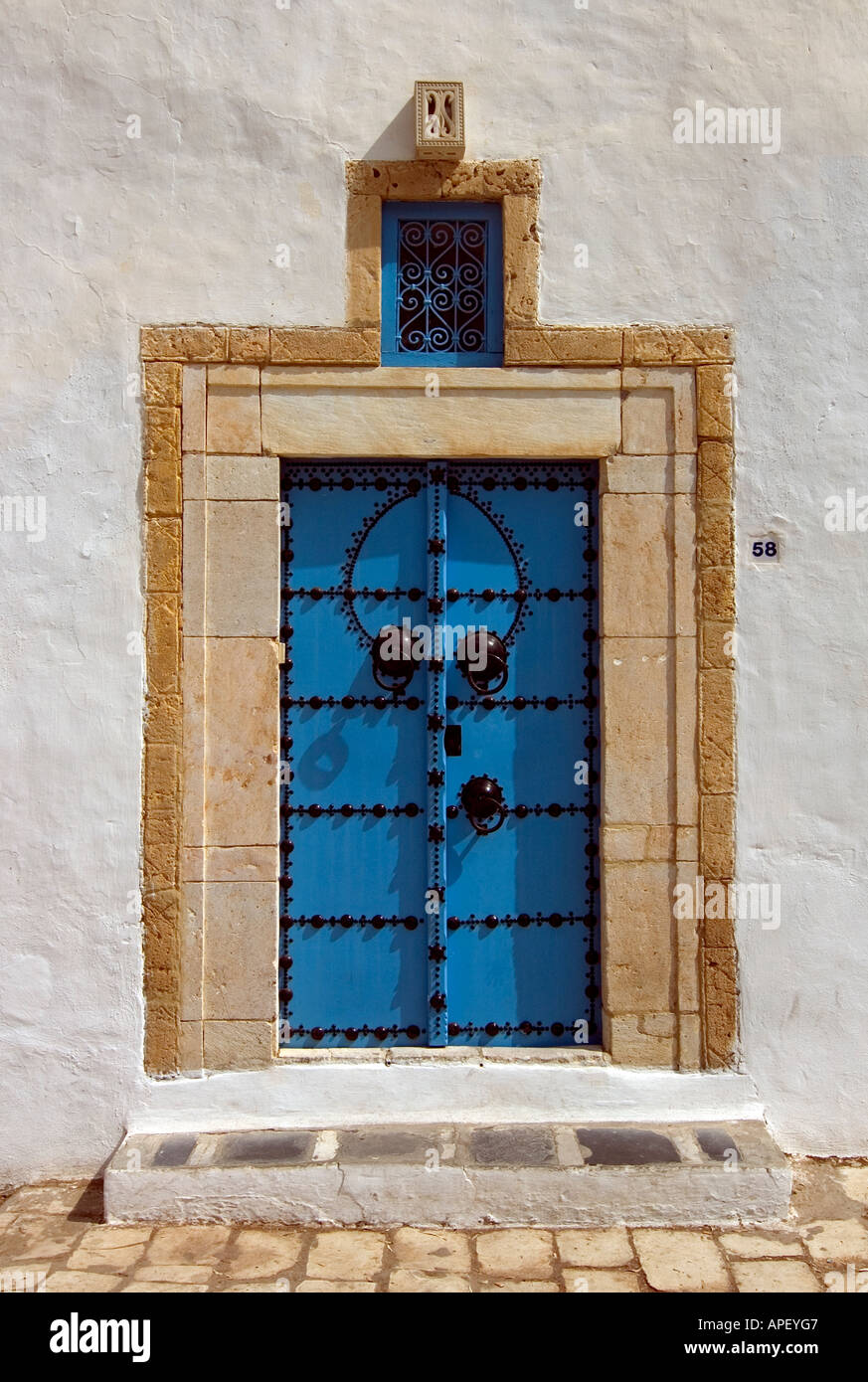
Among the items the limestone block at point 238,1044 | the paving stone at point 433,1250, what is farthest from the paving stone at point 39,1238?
the paving stone at point 433,1250

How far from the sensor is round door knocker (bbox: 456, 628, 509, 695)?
3895 millimetres

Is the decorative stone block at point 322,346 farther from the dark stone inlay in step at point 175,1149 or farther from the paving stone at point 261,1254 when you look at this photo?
the paving stone at point 261,1254

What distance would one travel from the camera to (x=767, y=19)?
154 inches

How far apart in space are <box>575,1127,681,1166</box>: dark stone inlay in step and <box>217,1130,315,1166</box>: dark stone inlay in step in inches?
34.2

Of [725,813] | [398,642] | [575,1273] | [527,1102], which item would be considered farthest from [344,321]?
[575,1273]

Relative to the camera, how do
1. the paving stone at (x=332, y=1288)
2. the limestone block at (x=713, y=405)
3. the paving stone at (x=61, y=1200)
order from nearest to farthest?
the paving stone at (x=332, y=1288) < the paving stone at (x=61, y=1200) < the limestone block at (x=713, y=405)

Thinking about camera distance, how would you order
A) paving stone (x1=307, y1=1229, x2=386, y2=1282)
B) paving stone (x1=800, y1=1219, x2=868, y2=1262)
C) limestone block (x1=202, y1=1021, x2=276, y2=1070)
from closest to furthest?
paving stone (x1=307, y1=1229, x2=386, y2=1282) → paving stone (x1=800, y1=1219, x2=868, y2=1262) → limestone block (x1=202, y1=1021, x2=276, y2=1070)

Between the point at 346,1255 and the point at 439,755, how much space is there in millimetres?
1551

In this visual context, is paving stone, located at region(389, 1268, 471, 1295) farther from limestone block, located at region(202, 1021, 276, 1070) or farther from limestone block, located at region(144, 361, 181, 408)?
limestone block, located at region(144, 361, 181, 408)

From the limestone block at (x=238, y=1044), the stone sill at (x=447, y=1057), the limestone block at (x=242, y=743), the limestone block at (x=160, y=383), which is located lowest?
the stone sill at (x=447, y=1057)

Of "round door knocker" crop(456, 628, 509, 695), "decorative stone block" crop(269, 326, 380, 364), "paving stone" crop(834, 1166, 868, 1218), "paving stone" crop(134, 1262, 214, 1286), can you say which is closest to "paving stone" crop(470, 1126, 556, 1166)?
"paving stone" crop(134, 1262, 214, 1286)

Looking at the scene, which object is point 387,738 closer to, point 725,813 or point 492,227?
point 725,813

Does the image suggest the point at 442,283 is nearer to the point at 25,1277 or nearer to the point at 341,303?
the point at 341,303

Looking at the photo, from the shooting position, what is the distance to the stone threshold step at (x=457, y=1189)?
346cm
